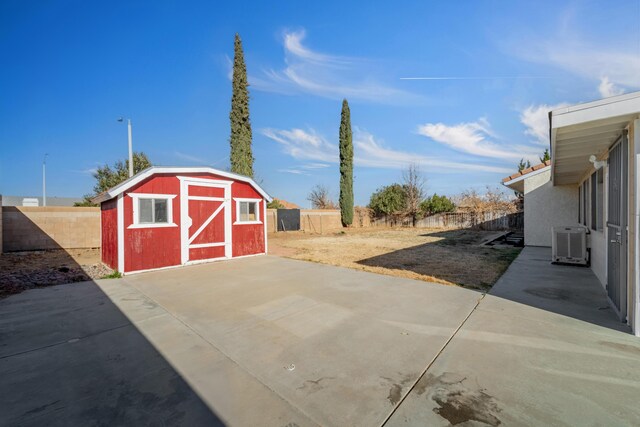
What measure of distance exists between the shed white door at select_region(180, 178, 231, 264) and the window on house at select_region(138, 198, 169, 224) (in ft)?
1.40

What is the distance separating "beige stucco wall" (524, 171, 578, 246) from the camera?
10.3 m

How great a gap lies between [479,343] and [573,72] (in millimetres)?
9073

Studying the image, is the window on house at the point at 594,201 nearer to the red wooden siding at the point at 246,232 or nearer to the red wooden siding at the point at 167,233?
the red wooden siding at the point at 246,232

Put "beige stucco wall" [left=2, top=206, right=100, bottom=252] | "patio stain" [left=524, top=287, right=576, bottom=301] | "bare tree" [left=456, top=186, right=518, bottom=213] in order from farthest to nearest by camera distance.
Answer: "bare tree" [left=456, top=186, right=518, bottom=213], "beige stucco wall" [left=2, top=206, right=100, bottom=252], "patio stain" [left=524, top=287, right=576, bottom=301]

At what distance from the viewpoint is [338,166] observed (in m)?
26.2

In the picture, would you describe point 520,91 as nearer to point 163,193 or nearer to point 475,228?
point 163,193

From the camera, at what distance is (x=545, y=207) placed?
425 inches

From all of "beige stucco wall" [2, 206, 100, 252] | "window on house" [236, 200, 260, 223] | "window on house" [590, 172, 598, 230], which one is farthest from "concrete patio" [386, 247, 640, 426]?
"beige stucco wall" [2, 206, 100, 252]

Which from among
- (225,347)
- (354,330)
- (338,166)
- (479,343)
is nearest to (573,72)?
(479,343)

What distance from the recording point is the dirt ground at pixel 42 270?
609 centimetres

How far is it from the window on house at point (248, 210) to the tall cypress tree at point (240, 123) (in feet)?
26.6

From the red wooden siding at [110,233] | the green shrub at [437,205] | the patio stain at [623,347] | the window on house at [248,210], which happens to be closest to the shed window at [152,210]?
the red wooden siding at [110,233]

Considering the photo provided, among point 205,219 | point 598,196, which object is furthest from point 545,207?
point 205,219

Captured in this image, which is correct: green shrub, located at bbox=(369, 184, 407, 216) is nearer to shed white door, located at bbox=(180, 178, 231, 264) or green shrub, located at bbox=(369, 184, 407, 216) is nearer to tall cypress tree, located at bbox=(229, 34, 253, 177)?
tall cypress tree, located at bbox=(229, 34, 253, 177)
